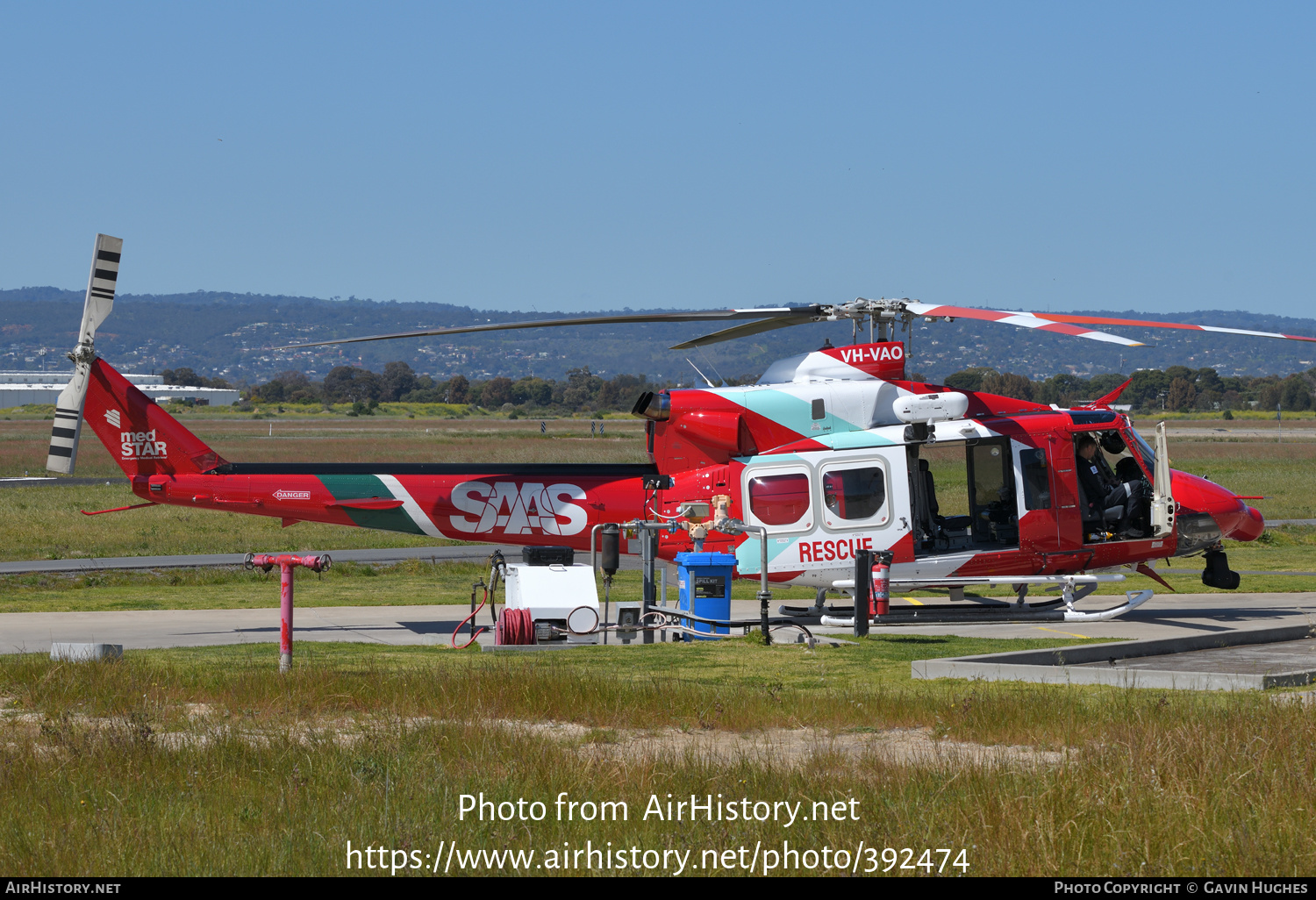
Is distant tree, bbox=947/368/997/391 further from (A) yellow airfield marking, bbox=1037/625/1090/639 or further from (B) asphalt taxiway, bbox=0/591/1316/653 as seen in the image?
(B) asphalt taxiway, bbox=0/591/1316/653

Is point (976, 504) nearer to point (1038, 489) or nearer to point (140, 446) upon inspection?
point (1038, 489)

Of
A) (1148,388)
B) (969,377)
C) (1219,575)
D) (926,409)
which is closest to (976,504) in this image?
(926,409)

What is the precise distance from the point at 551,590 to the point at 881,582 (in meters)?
4.36

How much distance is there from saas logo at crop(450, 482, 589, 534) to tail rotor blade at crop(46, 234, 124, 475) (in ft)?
18.0

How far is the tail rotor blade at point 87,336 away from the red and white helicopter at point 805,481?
32 mm

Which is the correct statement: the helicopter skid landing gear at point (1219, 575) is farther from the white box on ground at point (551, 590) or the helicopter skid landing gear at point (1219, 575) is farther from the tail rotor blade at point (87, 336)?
the tail rotor blade at point (87, 336)

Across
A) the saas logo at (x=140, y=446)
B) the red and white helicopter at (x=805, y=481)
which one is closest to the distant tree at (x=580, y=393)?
the saas logo at (x=140, y=446)

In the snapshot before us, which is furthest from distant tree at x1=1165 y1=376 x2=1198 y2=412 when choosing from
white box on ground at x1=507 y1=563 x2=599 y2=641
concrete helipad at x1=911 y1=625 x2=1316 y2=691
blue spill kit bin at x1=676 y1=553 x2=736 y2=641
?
white box on ground at x1=507 y1=563 x2=599 y2=641

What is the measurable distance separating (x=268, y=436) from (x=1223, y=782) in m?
97.7

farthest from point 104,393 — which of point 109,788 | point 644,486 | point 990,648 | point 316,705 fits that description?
point 990,648

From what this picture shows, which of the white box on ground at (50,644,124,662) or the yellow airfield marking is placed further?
the yellow airfield marking

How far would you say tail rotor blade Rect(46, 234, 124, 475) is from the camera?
56.1 ft

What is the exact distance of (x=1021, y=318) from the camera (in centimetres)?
1555

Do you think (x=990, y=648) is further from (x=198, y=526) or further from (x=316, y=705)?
(x=198, y=526)
